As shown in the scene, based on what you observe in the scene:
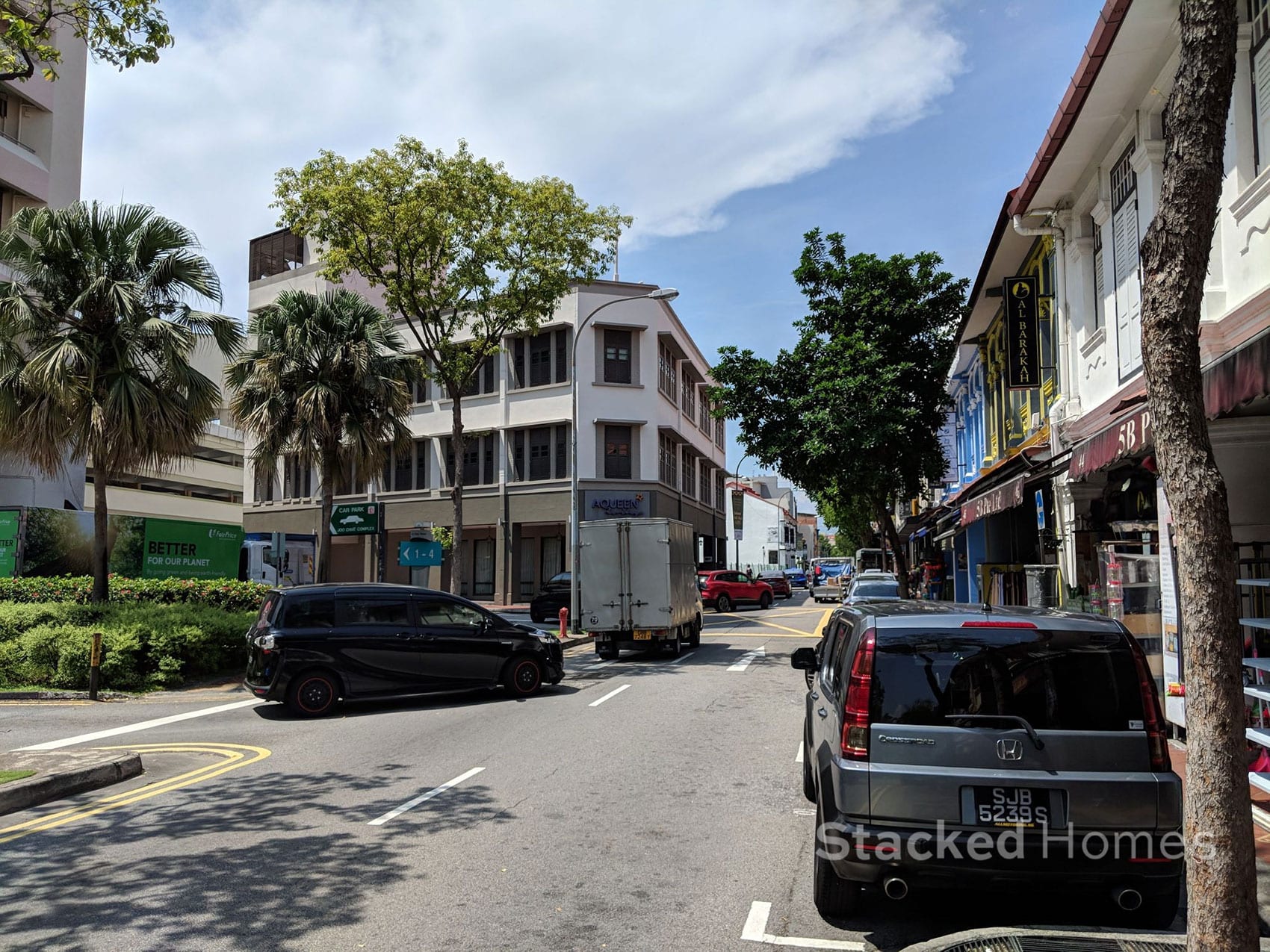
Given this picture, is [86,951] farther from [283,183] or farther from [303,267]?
[303,267]

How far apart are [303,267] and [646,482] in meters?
22.1

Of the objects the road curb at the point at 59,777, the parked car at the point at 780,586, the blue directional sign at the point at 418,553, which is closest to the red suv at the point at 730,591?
the parked car at the point at 780,586

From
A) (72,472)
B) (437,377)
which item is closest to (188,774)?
(437,377)

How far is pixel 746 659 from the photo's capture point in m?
19.4

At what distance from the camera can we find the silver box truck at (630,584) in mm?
19594

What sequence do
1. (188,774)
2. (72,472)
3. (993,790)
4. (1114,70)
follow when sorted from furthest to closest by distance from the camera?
(72,472), (1114,70), (188,774), (993,790)

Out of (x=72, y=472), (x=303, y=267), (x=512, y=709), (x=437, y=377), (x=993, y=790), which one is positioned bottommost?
(x=512, y=709)

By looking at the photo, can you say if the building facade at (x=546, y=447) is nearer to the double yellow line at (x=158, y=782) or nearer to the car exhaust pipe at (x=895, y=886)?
the double yellow line at (x=158, y=782)

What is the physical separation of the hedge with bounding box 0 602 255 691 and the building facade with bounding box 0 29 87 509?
1029 cm

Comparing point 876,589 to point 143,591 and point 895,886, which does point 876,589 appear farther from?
point 895,886

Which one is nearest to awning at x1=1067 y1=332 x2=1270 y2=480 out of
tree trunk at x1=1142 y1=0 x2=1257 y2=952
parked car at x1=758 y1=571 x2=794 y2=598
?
tree trunk at x1=1142 y1=0 x2=1257 y2=952

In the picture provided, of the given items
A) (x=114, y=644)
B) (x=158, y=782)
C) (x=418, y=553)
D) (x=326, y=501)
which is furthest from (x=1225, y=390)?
(x=418, y=553)

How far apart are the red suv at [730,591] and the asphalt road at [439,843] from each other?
84.3 feet

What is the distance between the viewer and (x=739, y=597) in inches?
1499
